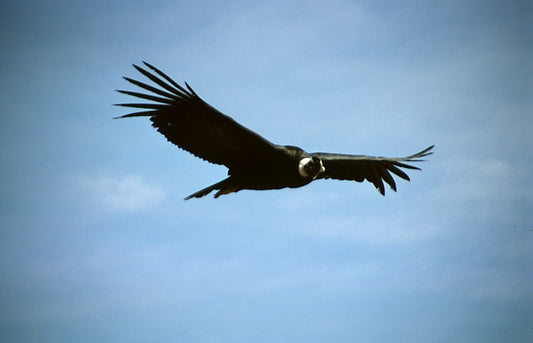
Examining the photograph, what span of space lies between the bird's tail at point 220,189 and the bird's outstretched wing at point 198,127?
0.38 metres

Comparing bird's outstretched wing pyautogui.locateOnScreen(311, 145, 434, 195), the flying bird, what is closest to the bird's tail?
the flying bird

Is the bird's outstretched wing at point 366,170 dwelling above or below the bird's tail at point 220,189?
above

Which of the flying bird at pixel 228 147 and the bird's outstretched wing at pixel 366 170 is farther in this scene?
the bird's outstretched wing at pixel 366 170

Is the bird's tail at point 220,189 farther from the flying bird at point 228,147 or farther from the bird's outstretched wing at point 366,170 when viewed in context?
the bird's outstretched wing at point 366,170

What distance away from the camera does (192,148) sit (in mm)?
10906

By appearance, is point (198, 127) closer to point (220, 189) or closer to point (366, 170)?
point (220, 189)

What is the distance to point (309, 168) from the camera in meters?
10.7

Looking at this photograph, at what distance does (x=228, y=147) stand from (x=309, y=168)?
5.01 ft

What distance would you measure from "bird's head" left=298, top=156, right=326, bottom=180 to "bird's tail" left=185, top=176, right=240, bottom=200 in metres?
1.30

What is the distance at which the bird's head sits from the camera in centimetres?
1070

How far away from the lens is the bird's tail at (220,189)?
1055 cm

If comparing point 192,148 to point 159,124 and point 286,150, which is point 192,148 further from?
point 286,150

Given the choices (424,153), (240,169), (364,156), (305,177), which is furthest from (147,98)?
(424,153)

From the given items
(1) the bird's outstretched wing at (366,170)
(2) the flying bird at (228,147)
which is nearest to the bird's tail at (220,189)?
(2) the flying bird at (228,147)
